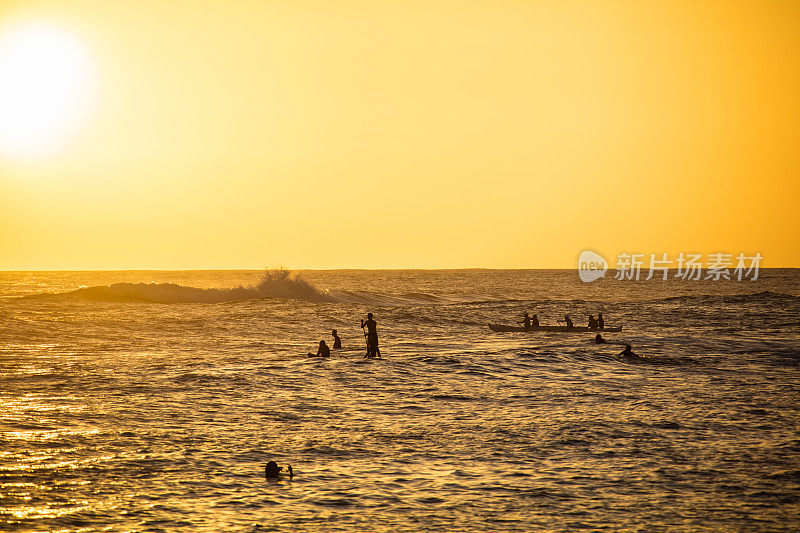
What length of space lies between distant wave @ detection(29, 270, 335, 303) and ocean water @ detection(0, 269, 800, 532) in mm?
43342

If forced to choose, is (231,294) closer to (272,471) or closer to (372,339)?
(372,339)

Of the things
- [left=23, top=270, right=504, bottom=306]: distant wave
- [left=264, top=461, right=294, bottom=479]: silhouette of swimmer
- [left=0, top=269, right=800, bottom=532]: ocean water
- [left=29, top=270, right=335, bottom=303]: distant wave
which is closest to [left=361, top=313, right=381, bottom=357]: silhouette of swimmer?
[left=0, top=269, right=800, bottom=532]: ocean water

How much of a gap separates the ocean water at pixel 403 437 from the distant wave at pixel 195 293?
43.3 m

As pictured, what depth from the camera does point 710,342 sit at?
1499 inches

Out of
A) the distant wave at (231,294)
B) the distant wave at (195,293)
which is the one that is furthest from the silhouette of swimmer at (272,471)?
the distant wave at (195,293)

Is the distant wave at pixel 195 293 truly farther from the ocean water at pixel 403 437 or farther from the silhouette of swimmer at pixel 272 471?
the silhouette of swimmer at pixel 272 471

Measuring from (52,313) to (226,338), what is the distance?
22.4 m

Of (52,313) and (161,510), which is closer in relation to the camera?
(161,510)

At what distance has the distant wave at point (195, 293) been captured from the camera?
79.2 meters

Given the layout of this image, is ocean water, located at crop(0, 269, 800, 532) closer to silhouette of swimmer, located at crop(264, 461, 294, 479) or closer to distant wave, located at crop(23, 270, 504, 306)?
silhouette of swimmer, located at crop(264, 461, 294, 479)

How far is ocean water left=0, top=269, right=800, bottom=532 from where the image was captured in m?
11.2

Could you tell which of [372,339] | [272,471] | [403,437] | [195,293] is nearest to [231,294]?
[195,293]

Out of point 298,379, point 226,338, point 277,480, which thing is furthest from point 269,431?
point 226,338

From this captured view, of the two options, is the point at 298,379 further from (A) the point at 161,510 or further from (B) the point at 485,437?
(A) the point at 161,510
